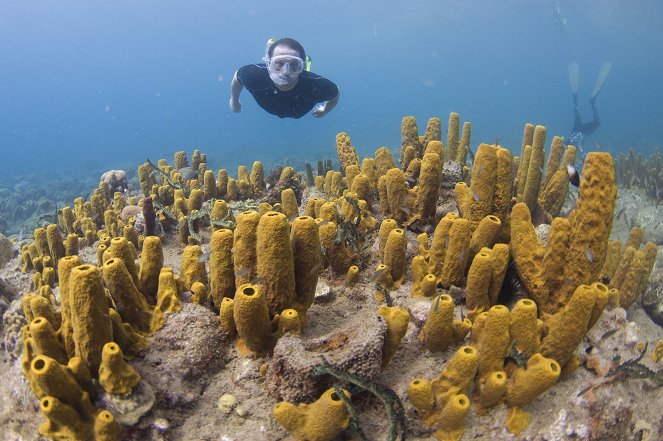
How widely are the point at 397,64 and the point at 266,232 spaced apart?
16479cm

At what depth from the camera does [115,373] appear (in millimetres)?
1729

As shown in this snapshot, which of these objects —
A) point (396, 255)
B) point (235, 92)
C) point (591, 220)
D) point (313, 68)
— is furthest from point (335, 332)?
point (313, 68)

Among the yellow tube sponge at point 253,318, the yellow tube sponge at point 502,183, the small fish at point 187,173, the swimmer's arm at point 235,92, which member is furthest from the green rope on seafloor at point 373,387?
the swimmer's arm at point 235,92

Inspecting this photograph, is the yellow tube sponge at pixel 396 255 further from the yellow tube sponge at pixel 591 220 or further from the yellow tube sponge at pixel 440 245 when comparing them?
the yellow tube sponge at pixel 591 220

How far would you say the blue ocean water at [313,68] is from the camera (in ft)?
219

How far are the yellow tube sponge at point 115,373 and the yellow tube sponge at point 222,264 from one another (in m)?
0.66

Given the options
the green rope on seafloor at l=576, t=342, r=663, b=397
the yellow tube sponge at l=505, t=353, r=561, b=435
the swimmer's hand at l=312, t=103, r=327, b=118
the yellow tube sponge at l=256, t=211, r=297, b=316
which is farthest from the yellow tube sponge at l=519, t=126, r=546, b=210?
the swimmer's hand at l=312, t=103, r=327, b=118

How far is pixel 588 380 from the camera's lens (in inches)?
85.2

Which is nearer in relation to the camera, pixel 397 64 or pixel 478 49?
pixel 478 49

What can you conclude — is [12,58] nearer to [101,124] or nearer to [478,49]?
[101,124]

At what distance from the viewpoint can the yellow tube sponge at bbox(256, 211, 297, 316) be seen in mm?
1982

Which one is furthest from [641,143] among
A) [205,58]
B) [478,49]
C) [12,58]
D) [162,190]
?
[12,58]

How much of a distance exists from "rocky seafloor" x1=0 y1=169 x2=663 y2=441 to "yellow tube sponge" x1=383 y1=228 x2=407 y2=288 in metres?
0.42

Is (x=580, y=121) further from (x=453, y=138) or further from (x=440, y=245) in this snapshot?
(x=440, y=245)
